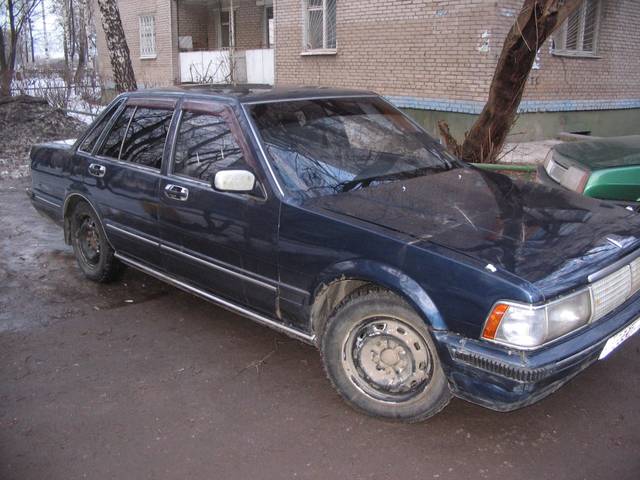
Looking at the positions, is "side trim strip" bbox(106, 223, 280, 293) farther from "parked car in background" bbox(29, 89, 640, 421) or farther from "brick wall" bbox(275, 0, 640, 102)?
"brick wall" bbox(275, 0, 640, 102)

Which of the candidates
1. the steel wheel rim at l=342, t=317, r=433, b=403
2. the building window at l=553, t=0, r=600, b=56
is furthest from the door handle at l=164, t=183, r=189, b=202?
the building window at l=553, t=0, r=600, b=56

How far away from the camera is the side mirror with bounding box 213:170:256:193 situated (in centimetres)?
327

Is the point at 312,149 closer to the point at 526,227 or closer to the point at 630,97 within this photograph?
the point at 526,227

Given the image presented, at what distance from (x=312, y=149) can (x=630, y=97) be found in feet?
43.3

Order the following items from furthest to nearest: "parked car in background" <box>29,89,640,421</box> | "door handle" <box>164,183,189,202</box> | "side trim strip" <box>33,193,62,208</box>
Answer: "side trim strip" <box>33,193,62,208</box>
"door handle" <box>164,183,189,202</box>
"parked car in background" <box>29,89,640,421</box>

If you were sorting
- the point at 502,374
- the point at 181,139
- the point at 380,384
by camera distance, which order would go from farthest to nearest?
the point at 181,139, the point at 380,384, the point at 502,374

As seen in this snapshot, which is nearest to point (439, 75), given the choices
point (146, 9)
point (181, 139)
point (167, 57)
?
point (181, 139)

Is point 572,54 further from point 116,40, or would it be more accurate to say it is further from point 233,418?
point 233,418

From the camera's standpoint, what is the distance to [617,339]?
9.72ft

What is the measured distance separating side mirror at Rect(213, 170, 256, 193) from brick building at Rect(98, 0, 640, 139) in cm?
872

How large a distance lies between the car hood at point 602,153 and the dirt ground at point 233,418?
171 centimetres

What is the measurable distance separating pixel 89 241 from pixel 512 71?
200 inches

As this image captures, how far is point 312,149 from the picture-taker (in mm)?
3594

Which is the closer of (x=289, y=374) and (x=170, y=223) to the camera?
(x=289, y=374)
